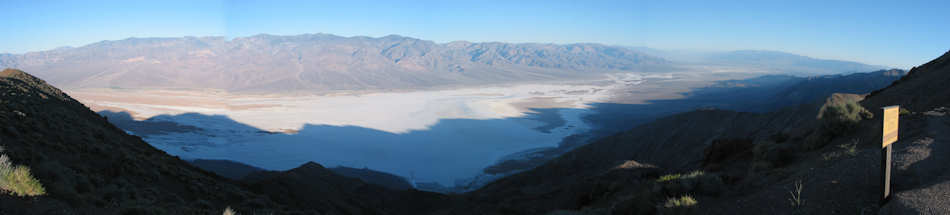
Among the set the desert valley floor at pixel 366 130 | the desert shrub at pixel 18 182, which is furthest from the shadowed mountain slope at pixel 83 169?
the desert valley floor at pixel 366 130

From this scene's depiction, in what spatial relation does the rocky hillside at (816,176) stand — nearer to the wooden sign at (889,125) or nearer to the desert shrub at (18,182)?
the wooden sign at (889,125)

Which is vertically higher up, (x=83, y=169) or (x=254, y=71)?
(x=254, y=71)

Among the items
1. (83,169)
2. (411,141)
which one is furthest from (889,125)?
(411,141)

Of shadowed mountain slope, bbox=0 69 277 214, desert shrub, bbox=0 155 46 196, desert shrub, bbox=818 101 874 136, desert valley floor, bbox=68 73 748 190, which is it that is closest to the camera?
desert shrub, bbox=0 155 46 196

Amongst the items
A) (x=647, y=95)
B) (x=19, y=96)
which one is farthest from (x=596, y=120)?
(x=19, y=96)

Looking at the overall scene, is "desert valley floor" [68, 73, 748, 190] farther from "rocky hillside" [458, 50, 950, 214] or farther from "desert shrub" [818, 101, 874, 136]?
"desert shrub" [818, 101, 874, 136]

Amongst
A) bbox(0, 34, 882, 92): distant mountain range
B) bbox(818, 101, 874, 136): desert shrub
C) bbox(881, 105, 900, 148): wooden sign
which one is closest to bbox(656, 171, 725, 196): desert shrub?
bbox(881, 105, 900, 148): wooden sign

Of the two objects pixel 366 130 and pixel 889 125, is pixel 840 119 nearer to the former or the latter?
pixel 889 125
